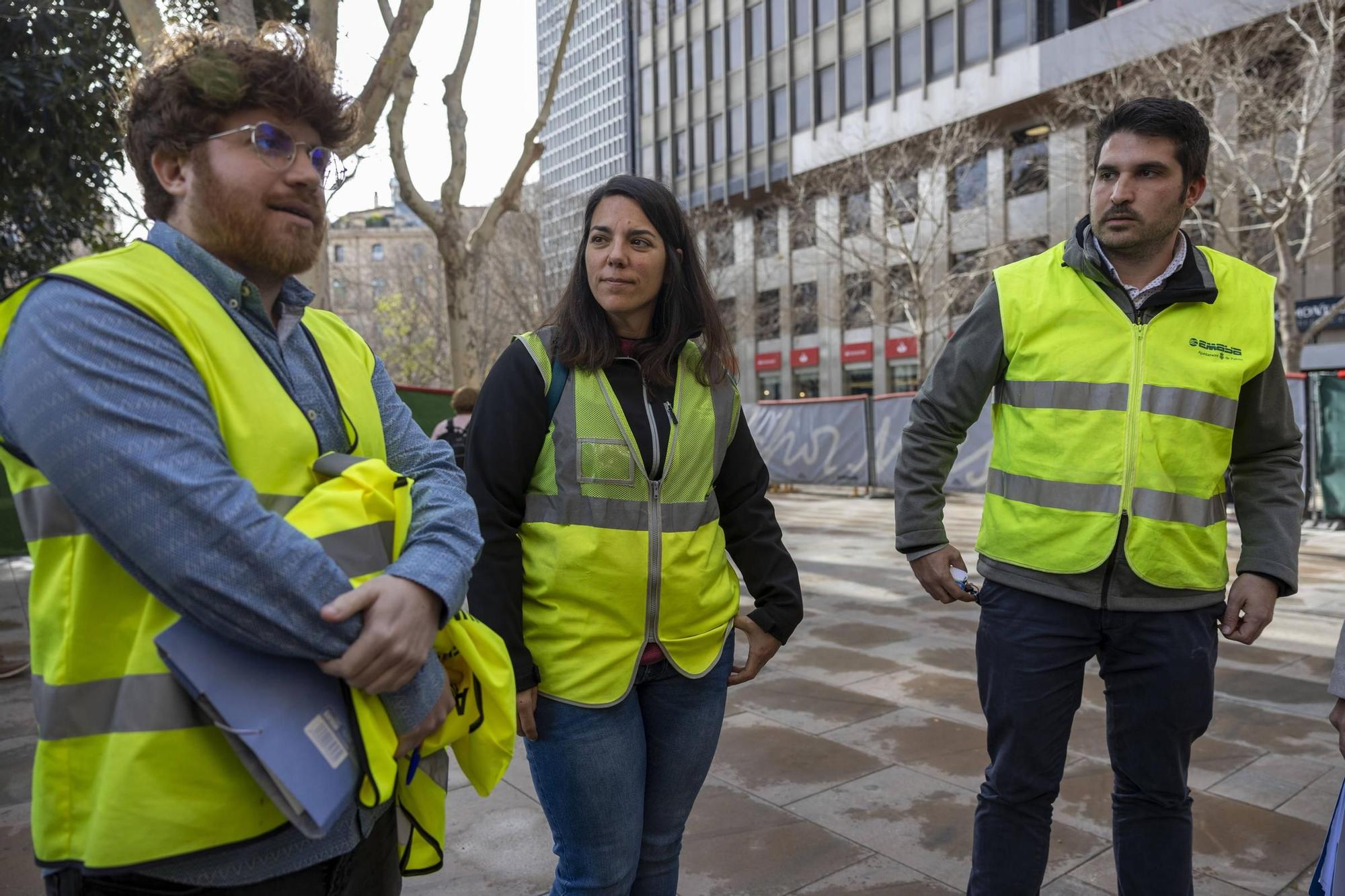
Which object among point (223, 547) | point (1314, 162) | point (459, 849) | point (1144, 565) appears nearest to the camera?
point (223, 547)

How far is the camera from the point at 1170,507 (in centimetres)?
245

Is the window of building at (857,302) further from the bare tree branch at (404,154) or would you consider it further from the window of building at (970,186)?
the bare tree branch at (404,154)

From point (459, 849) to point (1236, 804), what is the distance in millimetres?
2825

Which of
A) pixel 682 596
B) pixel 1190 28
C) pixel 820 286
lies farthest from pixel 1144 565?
pixel 820 286

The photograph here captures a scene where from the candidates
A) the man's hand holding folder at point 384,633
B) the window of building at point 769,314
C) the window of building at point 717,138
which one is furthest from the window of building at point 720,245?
the man's hand holding folder at point 384,633

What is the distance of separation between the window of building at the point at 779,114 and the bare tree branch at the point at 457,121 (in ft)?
96.3

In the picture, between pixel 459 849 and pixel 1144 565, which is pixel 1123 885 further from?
pixel 459 849

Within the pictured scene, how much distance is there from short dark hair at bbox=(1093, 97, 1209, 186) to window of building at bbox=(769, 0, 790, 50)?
39685 millimetres

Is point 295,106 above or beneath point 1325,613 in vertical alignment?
above

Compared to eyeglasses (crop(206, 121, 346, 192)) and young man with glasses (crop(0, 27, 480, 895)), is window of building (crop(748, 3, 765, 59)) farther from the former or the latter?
young man with glasses (crop(0, 27, 480, 895))

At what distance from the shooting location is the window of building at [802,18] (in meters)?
38.1

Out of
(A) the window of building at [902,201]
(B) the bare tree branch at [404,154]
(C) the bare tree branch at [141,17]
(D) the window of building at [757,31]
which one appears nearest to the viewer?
(C) the bare tree branch at [141,17]

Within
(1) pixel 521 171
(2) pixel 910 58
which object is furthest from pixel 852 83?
(1) pixel 521 171

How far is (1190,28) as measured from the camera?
20.5m
